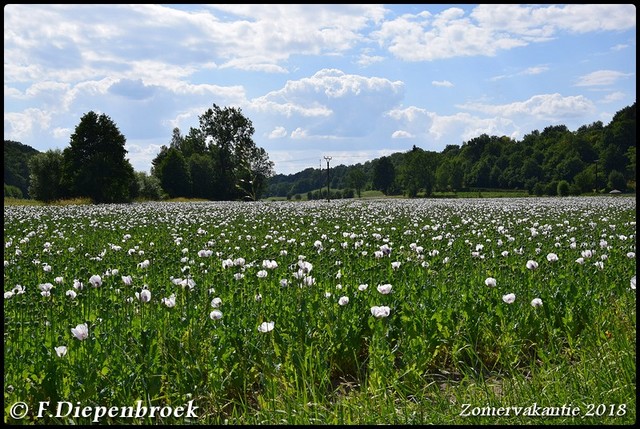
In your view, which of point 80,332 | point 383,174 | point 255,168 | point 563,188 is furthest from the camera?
point 383,174

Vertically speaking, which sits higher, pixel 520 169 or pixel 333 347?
pixel 520 169

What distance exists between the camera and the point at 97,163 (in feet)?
149

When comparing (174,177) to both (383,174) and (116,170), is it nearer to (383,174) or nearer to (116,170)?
(116,170)

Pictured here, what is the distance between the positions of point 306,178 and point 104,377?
134 meters

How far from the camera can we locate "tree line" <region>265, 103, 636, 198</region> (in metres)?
74.4

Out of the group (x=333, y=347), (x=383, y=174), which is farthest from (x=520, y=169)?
(x=333, y=347)

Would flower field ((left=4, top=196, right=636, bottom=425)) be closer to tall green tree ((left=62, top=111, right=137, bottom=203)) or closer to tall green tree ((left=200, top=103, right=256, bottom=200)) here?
tall green tree ((left=62, top=111, right=137, bottom=203))

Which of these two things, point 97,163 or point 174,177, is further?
point 174,177

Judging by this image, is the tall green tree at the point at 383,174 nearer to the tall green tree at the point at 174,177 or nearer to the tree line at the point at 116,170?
the tree line at the point at 116,170

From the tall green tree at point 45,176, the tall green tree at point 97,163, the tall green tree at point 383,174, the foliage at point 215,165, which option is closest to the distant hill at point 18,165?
the foliage at point 215,165

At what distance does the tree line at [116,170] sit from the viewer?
4559 cm

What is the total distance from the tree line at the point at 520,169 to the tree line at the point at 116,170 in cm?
1315

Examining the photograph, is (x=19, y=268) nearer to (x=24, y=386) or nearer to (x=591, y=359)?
(x=24, y=386)

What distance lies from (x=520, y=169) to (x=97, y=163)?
80458 millimetres
